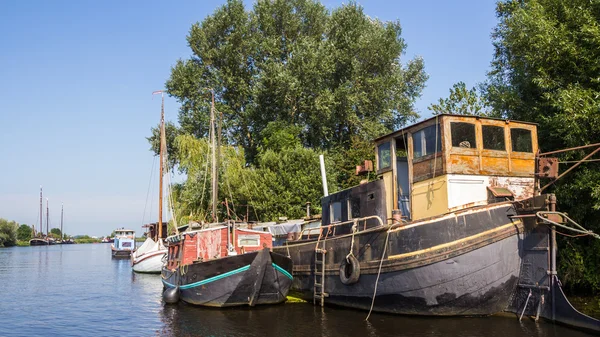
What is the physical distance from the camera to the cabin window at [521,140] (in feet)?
52.6

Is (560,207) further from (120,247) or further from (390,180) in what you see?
(120,247)

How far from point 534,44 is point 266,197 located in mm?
18981

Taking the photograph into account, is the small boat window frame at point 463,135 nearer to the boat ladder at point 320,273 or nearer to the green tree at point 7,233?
the boat ladder at point 320,273

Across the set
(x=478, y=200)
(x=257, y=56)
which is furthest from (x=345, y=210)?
(x=257, y=56)

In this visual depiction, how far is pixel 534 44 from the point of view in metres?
19.2

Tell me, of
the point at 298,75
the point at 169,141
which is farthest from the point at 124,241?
the point at 298,75

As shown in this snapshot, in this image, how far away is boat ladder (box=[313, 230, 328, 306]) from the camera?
18.1 m

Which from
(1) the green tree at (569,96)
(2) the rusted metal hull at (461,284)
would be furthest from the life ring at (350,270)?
(1) the green tree at (569,96)

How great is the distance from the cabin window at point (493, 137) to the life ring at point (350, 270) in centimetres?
533

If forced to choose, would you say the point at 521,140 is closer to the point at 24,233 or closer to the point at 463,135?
the point at 463,135

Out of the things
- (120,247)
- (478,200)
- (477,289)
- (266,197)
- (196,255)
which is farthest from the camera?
(120,247)

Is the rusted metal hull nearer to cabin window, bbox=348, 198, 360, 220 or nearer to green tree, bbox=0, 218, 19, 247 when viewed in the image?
cabin window, bbox=348, 198, 360, 220

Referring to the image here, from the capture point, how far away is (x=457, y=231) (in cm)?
1409

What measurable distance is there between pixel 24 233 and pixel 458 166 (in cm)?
13890
